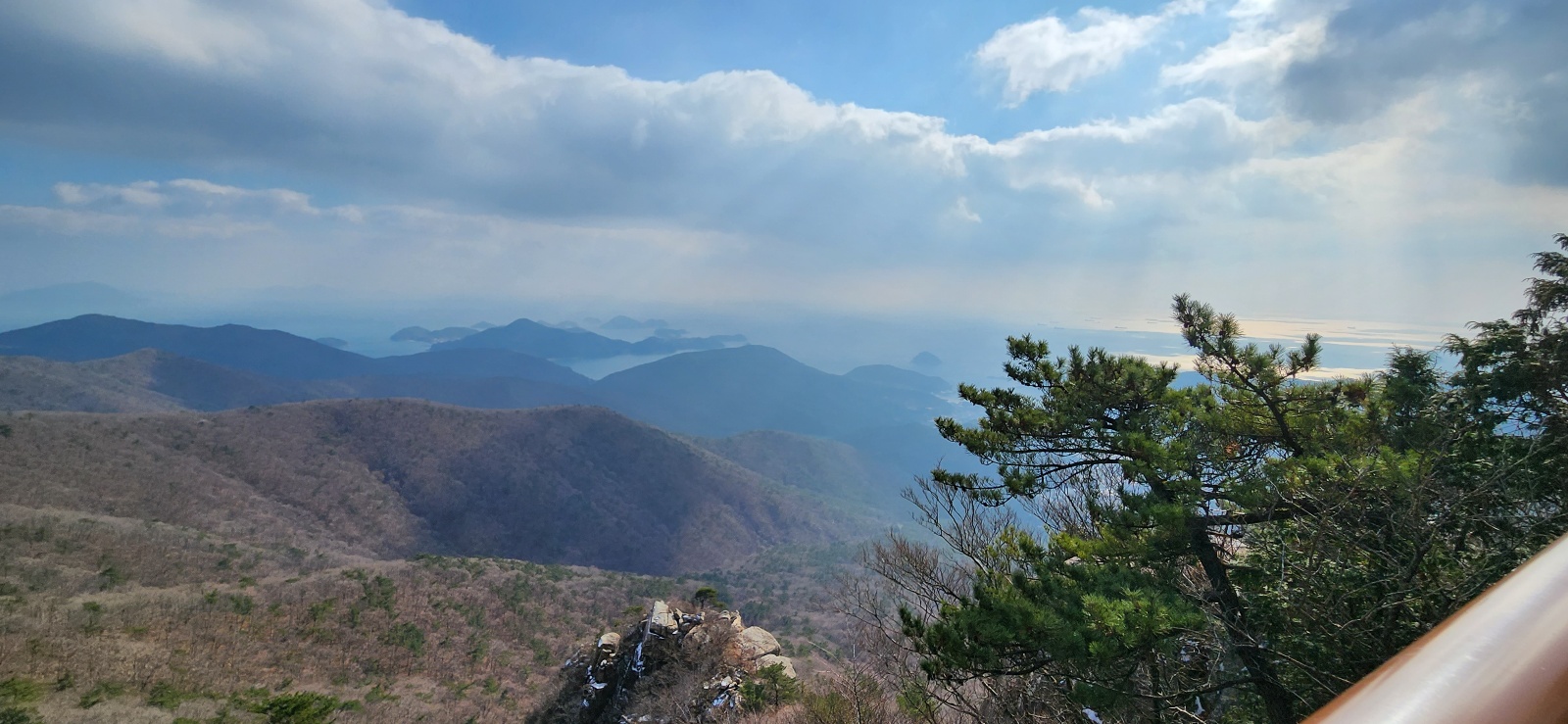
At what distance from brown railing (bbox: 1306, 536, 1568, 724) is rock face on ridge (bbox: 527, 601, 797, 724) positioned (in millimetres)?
22623

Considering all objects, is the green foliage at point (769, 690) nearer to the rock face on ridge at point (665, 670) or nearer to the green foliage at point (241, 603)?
the rock face on ridge at point (665, 670)

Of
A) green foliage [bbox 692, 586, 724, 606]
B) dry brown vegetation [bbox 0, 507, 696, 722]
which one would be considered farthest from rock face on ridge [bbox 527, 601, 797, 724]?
dry brown vegetation [bbox 0, 507, 696, 722]

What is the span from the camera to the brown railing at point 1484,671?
2.46 ft

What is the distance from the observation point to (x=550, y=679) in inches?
1447

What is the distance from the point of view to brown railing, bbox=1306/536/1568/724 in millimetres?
750

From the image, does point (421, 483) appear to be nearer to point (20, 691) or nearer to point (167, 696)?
point (167, 696)

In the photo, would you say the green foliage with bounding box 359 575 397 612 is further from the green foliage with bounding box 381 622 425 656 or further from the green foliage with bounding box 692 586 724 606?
the green foliage with bounding box 692 586 724 606

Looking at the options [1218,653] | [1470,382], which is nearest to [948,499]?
[1218,653]

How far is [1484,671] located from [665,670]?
90.7 ft

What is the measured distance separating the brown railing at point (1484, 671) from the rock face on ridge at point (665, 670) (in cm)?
2262

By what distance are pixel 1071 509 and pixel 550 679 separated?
3563 centimetres

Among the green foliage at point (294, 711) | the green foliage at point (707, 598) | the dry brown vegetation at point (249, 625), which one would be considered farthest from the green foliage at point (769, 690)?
the dry brown vegetation at point (249, 625)

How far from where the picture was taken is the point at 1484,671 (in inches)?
32.3

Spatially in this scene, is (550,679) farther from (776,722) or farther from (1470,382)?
(1470,382)
